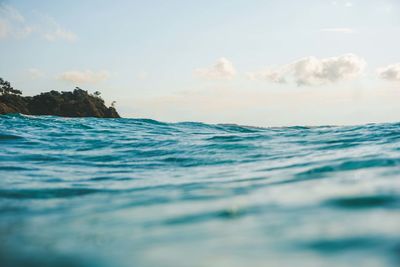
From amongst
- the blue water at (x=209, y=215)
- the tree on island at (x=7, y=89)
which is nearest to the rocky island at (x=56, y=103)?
the tree on island at (x=7, y=89)

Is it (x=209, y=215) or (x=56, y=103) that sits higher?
(x=56, y=103)

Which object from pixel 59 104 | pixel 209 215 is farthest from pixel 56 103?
pixel 209 215

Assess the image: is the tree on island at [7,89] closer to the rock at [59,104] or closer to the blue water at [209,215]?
the rock at [59,104]

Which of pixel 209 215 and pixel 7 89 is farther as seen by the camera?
pixel 7 89

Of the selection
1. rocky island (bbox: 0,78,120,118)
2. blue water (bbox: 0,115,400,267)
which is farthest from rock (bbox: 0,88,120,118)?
blue water (bbox: 0,115,400,267)

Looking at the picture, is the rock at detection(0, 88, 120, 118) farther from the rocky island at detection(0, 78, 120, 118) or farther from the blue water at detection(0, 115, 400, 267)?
the blue water at detection(0, 115, 400, 267)

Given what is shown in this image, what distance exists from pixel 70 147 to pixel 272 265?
8170 millimetres

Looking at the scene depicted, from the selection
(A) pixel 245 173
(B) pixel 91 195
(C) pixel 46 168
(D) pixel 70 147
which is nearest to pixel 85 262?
(B) pixel 91 195

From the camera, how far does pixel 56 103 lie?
1957 inches

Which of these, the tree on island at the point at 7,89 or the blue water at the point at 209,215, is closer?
the blue water at the point at 209,215

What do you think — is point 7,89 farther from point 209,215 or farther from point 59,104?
point 209,215

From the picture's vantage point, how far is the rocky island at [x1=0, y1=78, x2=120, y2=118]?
157 ft

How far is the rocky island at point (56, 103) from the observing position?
47.9m

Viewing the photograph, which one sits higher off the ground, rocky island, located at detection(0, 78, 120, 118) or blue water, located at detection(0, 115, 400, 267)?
rocky island, located at detection(0, 78, 120, 118)
